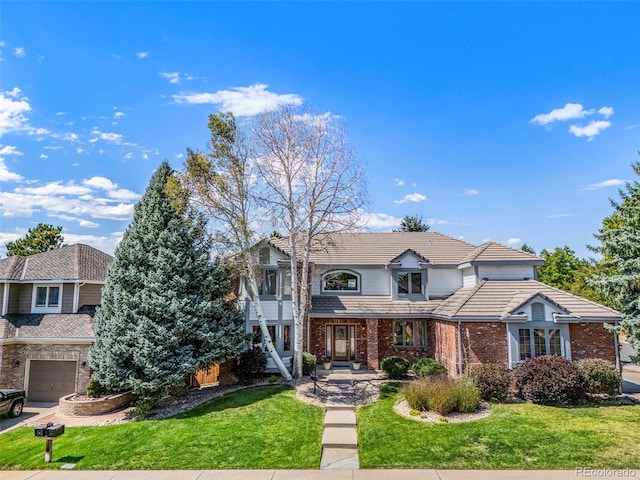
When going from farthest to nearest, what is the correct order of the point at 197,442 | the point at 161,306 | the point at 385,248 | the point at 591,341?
the point at 385,248 < the point at 591,341 < the point at 161,306 < the point at 197,442

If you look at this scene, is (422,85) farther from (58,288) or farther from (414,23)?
(58,288)

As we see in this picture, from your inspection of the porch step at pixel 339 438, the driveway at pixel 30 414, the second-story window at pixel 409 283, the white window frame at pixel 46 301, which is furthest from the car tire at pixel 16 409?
the second-story window at pixel 409 283

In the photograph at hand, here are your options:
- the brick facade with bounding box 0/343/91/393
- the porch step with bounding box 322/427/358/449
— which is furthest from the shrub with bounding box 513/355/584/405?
the brick facade with bounding box 0/343/91/393

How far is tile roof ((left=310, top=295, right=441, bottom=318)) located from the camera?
65.6ft

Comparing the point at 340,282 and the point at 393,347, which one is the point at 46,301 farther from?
the point at 393,347

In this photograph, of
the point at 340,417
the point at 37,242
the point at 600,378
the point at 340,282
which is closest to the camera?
the point at 340,417

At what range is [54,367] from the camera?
1748cm

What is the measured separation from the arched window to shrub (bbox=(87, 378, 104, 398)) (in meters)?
12.0

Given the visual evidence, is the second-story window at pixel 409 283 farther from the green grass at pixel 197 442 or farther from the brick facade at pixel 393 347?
the green grass at pixel 197 442

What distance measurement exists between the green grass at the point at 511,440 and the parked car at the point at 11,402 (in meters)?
13.8

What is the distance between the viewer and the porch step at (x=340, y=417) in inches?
485

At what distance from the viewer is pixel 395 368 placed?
17688 mm

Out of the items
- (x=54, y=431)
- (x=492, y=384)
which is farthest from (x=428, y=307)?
(x=54, y=431)

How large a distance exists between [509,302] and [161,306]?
49.0 feet
